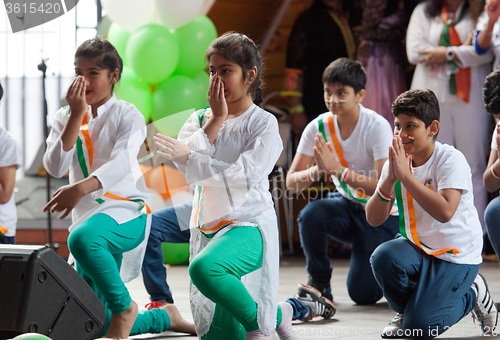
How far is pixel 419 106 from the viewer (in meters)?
1.66

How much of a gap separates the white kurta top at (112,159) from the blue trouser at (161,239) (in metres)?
0.23

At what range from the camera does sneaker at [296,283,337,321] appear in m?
1.93

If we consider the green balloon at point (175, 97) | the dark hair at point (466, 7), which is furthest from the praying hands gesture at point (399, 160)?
the dark hair at point (466, 7)

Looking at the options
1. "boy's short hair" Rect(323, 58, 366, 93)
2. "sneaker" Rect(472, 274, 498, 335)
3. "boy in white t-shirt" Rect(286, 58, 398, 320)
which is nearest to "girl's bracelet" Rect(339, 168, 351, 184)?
"boy in white t-shirt" Rect(286, 58, 398, 320)

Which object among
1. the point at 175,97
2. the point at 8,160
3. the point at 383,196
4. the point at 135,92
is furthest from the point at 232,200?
the point at 135,92

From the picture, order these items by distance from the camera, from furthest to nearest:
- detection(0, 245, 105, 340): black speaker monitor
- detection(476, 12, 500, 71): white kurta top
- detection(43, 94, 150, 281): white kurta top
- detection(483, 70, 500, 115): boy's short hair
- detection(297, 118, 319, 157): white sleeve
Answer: detection(476, 12, 500, 71): white kurta top < detection(297, 118, 319, 157): white sleeve < detection(483, 70, 500, 115): boy's short hair < detection(43, 94, 150, 281): white kurta top < detection(0, 245, 105, 340): black speaker monitor

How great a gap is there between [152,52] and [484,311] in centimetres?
208

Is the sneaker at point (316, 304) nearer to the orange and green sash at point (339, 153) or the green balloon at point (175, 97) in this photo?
the orange and green sash at point (339, 153)

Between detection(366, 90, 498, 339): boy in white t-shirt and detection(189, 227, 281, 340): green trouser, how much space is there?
17.7 inches

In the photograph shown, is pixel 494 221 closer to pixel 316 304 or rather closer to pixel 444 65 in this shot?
pixel 316 304

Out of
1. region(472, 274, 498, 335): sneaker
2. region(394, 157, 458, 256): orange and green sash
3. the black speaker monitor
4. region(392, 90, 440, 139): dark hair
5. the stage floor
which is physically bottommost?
the stage floor

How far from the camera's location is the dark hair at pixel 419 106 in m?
1.66

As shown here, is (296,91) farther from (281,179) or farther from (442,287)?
(442,287)

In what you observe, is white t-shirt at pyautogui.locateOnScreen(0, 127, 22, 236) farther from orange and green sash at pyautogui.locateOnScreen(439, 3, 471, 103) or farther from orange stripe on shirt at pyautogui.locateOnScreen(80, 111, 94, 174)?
orange and green sash at pyautogui.locateOnScreen(439, 3, 471, 103)
